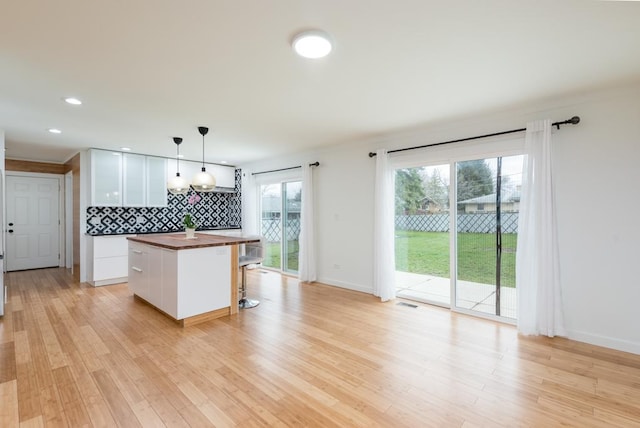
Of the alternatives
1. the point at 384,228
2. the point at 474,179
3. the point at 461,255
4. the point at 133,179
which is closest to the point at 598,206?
the point at 474,179

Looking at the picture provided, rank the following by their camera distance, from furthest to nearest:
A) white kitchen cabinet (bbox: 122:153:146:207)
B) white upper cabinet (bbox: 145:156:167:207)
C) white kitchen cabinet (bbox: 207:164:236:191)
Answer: white kitchen cabinet (bbox: 207:164:236:191), white upper cabinet (bbox: 145:156:167:207), white kitchen cabinet (bbox: 122:153:146:207)

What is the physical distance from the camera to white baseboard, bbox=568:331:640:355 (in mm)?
2701

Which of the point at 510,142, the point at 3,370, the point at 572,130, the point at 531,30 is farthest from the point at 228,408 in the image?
the point at 572,130

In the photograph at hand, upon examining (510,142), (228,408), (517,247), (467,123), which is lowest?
(228,408)

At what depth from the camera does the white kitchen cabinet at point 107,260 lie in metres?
5.06

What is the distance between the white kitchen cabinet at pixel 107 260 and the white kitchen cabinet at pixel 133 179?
2.40 ft

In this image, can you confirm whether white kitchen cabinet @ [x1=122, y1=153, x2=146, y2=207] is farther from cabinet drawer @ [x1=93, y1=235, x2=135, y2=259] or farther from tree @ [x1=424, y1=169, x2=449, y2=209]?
tree @ [x1=424, y1=169, x2=449, y2=209]

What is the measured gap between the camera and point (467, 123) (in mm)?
3668

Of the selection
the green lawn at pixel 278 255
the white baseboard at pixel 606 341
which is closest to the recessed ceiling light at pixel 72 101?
the green lawn at pixel 278 255

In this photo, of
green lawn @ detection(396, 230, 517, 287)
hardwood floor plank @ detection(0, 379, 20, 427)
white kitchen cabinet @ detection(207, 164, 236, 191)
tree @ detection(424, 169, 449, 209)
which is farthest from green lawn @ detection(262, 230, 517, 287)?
white kitchen cabinet @ detection(207, 164, 236, 191)

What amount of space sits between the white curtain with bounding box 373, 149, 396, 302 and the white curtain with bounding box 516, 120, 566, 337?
159 cm

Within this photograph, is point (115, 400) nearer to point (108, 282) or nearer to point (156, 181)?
point (108, 282)

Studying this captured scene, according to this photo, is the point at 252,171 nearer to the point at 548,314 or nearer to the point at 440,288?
the point at 440,288

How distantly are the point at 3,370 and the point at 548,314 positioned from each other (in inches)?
197
